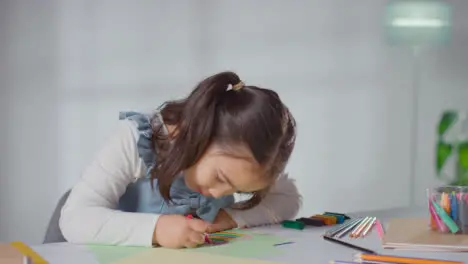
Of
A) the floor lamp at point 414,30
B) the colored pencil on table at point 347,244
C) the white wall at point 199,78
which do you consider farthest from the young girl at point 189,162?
the floor lamp at point 414,30

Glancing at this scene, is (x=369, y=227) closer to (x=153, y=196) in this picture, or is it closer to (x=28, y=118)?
(x=153, y=196)

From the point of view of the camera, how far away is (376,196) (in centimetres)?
173

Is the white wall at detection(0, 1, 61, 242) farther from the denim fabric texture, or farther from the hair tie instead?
the hair tie

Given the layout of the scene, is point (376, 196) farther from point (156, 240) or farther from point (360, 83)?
point (156, 240)

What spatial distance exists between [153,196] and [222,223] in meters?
0.13

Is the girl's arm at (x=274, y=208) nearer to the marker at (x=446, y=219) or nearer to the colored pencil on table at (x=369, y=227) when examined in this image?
the colored pencil on table at (x=369, y=227)

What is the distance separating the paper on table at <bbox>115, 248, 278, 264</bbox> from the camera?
641mm

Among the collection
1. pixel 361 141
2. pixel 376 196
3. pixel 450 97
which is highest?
pixel 450 97

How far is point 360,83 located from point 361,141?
161mm

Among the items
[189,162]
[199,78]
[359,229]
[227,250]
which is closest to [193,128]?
[189,162]

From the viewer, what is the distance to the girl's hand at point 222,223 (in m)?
0.82

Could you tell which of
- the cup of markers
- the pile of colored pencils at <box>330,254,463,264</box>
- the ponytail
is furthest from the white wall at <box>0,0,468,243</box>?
the pile of colored pencils at <box>330,254,463,264</box>

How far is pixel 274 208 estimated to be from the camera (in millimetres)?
915

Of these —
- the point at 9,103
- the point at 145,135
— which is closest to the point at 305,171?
the point at 9,103
